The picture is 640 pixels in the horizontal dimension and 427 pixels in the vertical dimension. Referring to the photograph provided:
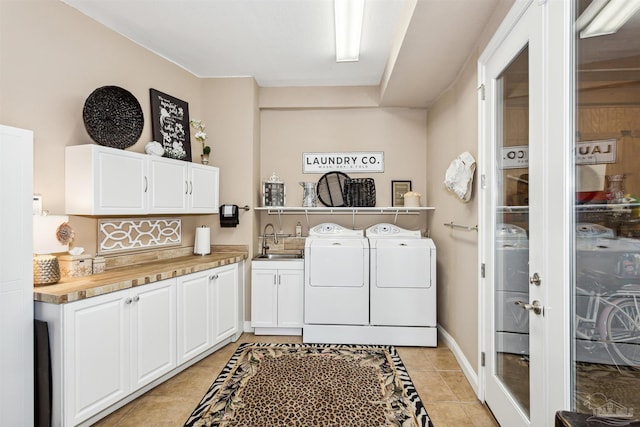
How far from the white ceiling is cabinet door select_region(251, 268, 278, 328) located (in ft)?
7.43

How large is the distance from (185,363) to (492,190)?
279cm

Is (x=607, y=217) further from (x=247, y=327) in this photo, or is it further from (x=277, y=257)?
(x=247, y=327)

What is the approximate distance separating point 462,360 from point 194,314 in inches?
93.7

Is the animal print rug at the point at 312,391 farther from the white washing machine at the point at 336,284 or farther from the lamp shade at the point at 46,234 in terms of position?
the lamp shade at the point at 46,234

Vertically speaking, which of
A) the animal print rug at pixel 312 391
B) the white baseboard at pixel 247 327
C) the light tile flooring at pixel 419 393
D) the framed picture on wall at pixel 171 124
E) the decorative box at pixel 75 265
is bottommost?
the light tile flooring at pixel 419 393

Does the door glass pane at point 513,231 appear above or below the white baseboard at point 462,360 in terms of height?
above

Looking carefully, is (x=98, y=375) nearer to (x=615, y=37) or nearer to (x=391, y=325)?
(x=391, y=325)

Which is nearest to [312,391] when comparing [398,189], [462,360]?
[462,360]

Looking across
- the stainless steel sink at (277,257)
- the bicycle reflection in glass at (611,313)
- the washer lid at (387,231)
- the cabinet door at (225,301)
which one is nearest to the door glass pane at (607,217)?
the bicycle reflection in glass at (611,313)

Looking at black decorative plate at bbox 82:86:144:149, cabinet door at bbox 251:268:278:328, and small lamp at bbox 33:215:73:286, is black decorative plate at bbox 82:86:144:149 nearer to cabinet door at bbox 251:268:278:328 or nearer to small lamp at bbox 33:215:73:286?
small lamp at bbox 33:215:73:286

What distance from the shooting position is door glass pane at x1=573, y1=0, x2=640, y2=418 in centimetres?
106

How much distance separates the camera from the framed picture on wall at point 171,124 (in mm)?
3152

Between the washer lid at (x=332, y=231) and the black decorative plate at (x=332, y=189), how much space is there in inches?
13.0

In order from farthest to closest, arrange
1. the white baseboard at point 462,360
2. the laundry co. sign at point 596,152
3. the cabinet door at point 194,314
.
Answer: the cabinet door at point 194,314 → the white baseboard at point 462,360 → the laundry co. sign at point 596,152
